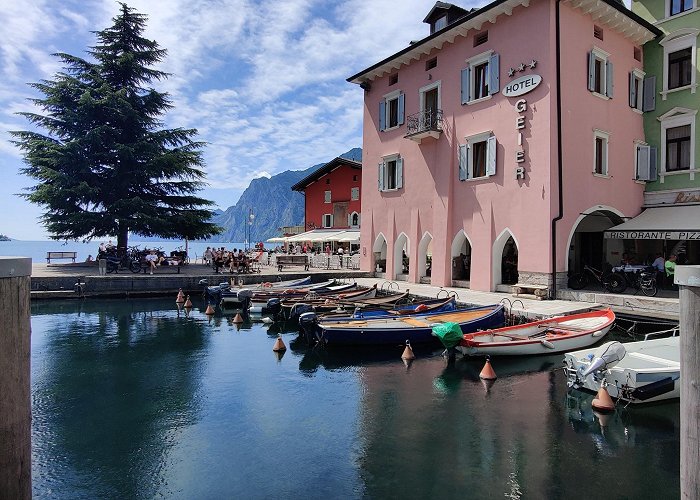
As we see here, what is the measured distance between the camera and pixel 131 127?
33.2 meters

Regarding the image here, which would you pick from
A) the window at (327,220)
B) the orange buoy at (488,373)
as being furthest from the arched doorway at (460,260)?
the window at (327,220)

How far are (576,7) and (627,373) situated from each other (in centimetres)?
1629

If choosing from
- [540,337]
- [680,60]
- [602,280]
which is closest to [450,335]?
[540,337]

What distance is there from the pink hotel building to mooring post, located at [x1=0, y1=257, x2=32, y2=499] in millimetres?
18239

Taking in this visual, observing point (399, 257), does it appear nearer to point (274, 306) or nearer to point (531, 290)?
point (531, 290)

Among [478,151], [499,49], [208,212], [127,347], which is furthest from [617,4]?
[208,212]

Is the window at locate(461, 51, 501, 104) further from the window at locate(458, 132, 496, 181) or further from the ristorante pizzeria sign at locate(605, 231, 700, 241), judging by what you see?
the ristorante pizzeria sign at locate(605, 231, 700, 241)

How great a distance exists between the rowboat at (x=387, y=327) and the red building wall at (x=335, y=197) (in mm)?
26017

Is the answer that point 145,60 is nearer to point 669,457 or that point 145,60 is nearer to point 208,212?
point 208,212

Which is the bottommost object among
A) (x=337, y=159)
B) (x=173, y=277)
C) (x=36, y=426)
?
(x=36, y=426)

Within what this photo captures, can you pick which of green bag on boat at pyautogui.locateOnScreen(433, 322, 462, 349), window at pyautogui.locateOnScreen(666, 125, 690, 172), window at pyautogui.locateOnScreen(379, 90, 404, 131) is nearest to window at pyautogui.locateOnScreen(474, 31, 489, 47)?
window at pyautogui.locateOnScreen(379, 90, 404, 131)

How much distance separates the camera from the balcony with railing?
77.5ft

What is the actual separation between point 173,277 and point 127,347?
1159 centimetres

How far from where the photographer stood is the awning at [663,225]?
58.7 feet
